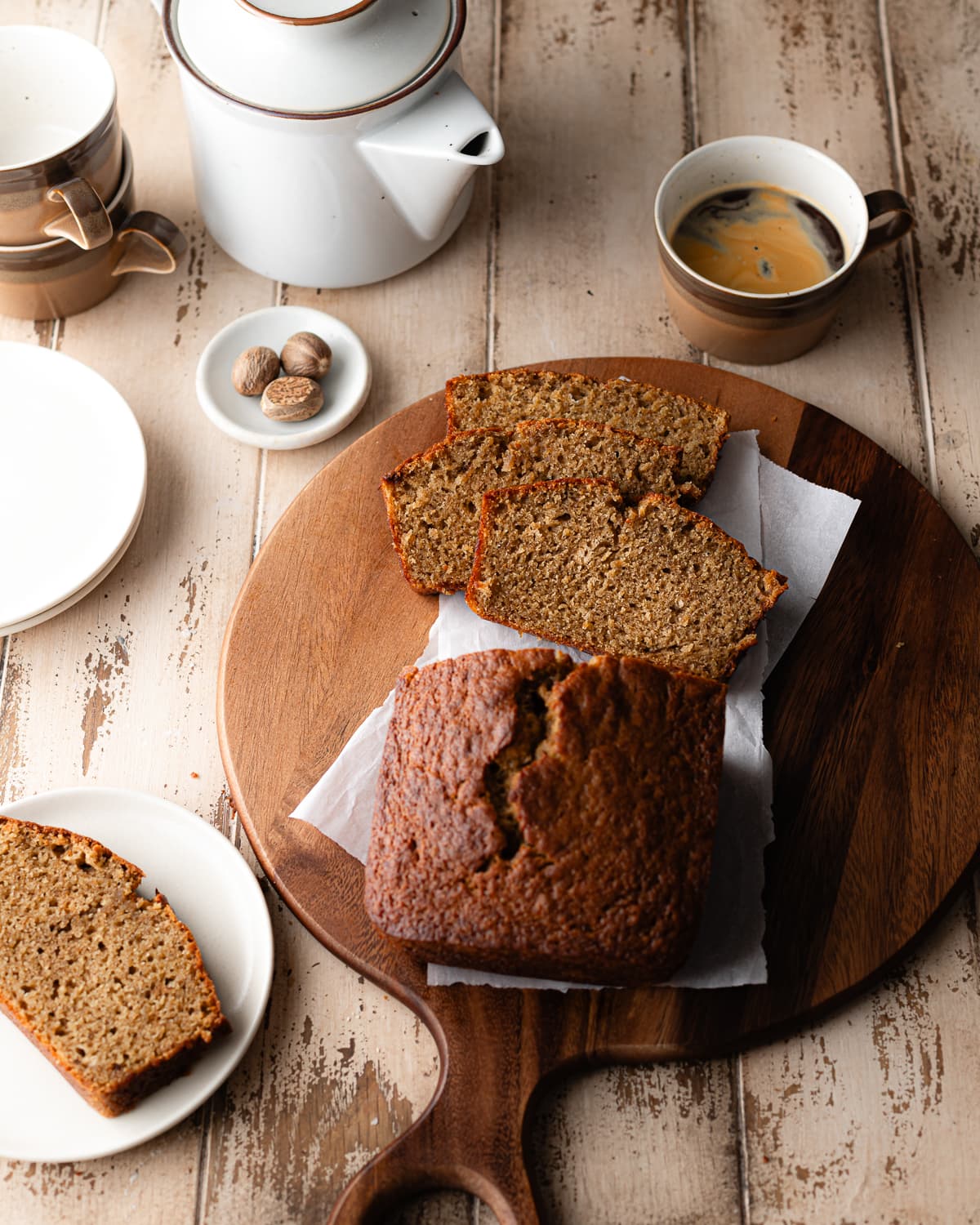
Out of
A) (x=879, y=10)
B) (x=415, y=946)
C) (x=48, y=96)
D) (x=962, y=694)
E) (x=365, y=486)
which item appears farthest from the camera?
(x=879, y=10)

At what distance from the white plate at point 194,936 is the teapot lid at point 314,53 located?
1413mm

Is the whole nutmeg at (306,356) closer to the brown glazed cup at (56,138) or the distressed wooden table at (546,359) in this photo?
the distressed wooden table at (546,359)

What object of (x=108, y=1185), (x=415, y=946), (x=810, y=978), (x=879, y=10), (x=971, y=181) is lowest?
(x=108, y=1185)

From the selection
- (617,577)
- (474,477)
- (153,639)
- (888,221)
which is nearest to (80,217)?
(153,639)

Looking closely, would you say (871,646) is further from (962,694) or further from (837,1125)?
(837,1125)

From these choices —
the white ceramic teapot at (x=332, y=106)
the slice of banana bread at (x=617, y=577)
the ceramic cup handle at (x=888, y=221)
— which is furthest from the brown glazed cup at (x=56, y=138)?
the ceramic cup handle at (x=888, y=221)

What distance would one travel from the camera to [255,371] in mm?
2666

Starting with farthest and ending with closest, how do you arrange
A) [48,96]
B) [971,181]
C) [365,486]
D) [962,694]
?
[971,181]
[48,96]
[365,486]
[962,694]

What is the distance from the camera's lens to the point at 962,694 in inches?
92.2

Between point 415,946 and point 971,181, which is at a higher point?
point 971,181

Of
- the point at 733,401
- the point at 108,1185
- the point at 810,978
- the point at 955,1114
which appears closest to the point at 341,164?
the point at 733,401

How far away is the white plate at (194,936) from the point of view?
2.03m

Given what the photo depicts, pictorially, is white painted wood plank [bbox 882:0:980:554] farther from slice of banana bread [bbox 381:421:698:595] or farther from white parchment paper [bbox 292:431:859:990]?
slice of banana bread [bbox 381:421:698:595]

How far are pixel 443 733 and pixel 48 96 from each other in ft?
6.12
